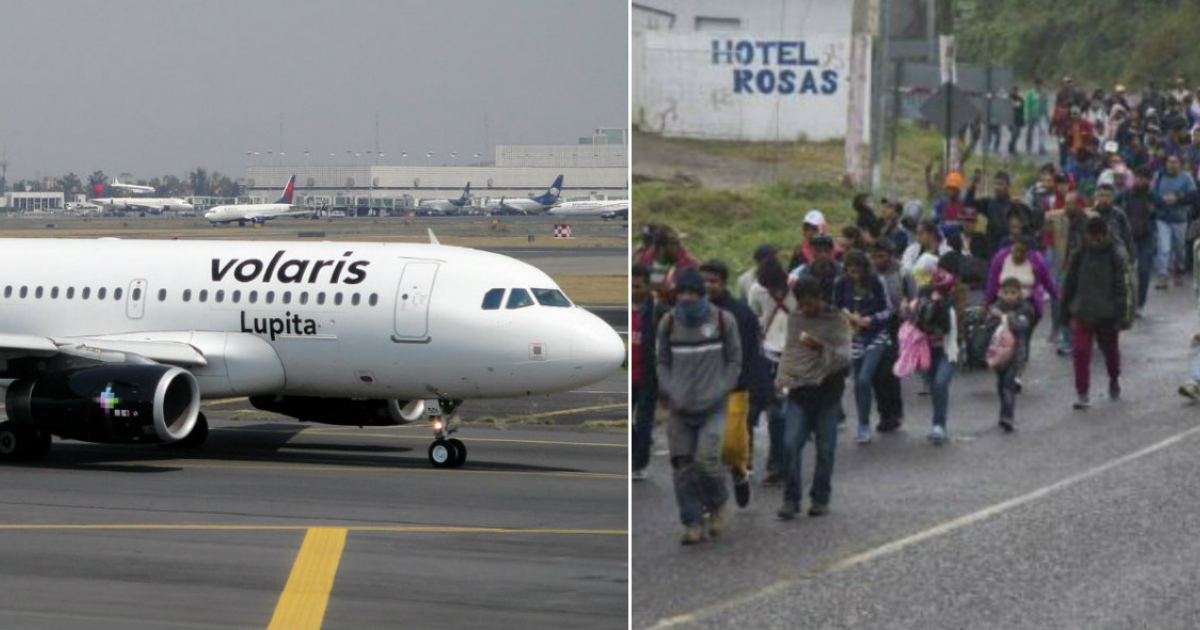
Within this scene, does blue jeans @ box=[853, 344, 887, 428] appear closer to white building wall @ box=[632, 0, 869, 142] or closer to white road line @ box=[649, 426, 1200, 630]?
white road line @ box=[649, 426, 1200, 630]

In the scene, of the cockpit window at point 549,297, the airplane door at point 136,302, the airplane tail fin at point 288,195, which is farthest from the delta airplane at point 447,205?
the cockpit window at point 549,297

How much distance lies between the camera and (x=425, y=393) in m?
22.3

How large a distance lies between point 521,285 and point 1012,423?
1706 centimetres

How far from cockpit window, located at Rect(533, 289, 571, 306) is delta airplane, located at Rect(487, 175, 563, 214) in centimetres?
10785

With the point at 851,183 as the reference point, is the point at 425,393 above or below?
below

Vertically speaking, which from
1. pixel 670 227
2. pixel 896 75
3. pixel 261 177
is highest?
pixel 896 75

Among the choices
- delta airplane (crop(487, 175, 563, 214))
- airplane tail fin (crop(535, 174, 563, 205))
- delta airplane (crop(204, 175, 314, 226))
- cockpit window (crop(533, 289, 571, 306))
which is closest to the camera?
cockpit window (crop(533, 289, 571, 306))

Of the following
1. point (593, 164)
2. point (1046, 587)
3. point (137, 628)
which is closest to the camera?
point (1046, 587)

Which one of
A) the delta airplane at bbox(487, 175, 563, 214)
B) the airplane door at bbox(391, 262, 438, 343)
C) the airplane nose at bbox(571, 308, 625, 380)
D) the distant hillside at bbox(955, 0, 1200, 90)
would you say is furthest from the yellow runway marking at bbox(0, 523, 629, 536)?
the delta airplane at bbox(487, 175, 563, 214)

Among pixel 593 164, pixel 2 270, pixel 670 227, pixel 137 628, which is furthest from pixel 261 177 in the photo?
pixel 670 227

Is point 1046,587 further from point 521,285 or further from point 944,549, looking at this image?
point 521,285

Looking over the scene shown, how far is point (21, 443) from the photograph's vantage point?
74.0ft

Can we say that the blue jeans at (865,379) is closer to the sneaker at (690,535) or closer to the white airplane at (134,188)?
the sneaker at (690,535)

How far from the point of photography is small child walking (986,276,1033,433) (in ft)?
16.4
